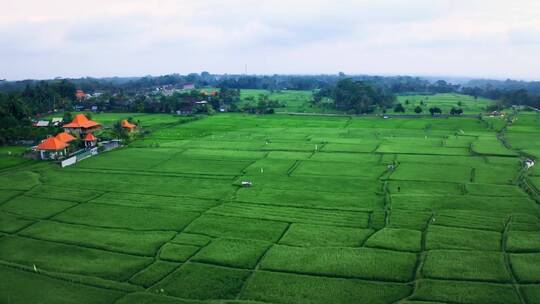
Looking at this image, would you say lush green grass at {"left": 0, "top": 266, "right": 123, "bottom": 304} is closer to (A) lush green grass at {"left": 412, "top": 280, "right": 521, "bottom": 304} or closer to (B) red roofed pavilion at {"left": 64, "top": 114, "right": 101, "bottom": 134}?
(A) lush green grass at {"left": 412, "top": 280, "right": 521, "bottom": 304}

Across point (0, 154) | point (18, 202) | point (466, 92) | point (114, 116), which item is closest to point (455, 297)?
point (18, 202)

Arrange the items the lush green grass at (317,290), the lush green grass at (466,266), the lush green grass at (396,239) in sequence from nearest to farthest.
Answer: the lush green grass at (317,290) < the lush green grass at (466,266) < the lush green grass at (396,239)

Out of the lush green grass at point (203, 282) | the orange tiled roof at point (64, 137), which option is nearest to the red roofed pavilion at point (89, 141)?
the orange tiled roof at point (64, 137)

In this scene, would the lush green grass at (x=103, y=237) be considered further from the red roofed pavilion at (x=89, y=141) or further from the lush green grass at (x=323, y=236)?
the red roofed pavilion at (x=89, y=141)

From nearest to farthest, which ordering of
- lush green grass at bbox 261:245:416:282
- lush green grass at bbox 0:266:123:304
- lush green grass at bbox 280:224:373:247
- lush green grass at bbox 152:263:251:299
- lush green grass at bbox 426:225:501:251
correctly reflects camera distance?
lush green grass at bbox 0:266:123:304 → lush green grass at bbox 152:263:251:299 → lush green grass at bbox 261:245:416:282 → lush green grass at bbox 426:225:501:251 → lush green grass at bbox 280:224:373:247

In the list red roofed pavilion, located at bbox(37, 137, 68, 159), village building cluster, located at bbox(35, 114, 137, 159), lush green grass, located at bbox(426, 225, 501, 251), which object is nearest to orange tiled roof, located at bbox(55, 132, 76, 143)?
village building cluster, located at bbox(35, 114, 137, 159)

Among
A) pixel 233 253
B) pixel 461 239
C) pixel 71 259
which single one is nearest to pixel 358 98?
pixel 461 239

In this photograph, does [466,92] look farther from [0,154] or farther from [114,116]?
[0,154]

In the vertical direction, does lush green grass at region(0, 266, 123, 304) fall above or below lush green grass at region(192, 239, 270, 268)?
below
